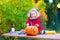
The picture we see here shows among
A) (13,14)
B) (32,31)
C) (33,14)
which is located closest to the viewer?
(32,31)

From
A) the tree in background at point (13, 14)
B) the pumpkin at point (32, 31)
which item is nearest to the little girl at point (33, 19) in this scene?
the pumpkin at point (32, 31)

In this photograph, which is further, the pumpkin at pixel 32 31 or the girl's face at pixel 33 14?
the girl's face at pixel 33 14

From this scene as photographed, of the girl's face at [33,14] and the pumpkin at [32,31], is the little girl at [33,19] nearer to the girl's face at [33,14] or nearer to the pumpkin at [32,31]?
the girl's face at [33,14]

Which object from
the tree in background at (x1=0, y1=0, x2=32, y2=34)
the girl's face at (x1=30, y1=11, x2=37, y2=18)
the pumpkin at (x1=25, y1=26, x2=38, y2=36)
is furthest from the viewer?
the tree in background at (x1=0, y1=0, x2=32, y2=34)

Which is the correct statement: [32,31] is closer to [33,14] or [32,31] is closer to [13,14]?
[33,14]

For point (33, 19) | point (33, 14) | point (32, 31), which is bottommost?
point (32, 31)

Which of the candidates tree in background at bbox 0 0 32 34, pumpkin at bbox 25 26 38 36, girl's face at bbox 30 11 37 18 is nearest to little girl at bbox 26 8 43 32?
girl's face at bbox 30 11 37 18

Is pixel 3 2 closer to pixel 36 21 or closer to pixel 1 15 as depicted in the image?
pixel 1 15

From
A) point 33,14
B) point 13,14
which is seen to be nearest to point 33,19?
point 33,14

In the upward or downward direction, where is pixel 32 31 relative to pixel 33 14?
downward

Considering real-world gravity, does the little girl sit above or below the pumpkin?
above

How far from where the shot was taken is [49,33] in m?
5.52

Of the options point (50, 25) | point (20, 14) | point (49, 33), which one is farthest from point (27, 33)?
point (50, 25)

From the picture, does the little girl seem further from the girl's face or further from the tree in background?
the tree in background
